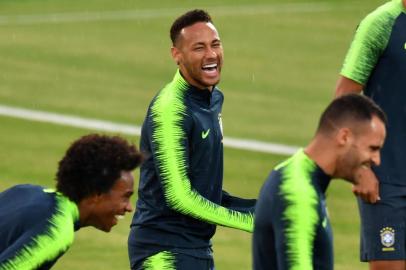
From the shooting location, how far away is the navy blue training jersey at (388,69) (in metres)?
9.47

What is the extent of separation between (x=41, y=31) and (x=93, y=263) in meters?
13.7

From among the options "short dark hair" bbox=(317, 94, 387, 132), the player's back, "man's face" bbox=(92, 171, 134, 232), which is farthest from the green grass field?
"short dark hair" bbox=(317, 94, 387, 132)

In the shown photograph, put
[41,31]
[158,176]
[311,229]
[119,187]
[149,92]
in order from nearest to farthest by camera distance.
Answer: [311,229]
[119,187]
[158,176]
[149,92]
[41,31]

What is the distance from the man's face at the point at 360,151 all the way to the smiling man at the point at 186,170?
185 centimetres

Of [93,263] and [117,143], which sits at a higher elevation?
[117,143]

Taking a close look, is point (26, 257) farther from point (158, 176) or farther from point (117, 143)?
point (158, 176)

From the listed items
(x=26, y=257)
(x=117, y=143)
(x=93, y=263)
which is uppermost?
(x=117, y=143)

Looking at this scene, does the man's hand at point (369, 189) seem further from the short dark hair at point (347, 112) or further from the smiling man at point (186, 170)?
the short dark hair at point (347, 112)

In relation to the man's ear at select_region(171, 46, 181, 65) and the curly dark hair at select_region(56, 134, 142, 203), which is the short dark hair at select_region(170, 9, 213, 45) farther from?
the curly dark hair at select_region(56, 134, 142, 203)

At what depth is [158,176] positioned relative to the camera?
30.3ft

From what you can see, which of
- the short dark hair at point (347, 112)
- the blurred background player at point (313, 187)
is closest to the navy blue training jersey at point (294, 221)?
the blurred background player at point (313, 187)

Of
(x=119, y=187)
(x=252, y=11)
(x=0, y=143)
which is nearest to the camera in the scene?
(x=119, y=187)

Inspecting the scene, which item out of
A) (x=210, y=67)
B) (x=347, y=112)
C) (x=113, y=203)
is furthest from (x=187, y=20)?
(x=347, y=112)

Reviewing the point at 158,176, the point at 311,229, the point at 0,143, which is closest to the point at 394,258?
the point at 158,176
